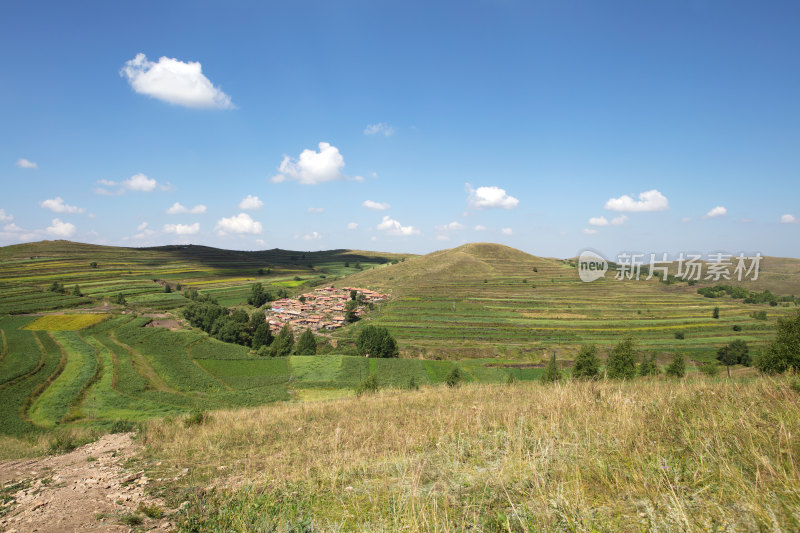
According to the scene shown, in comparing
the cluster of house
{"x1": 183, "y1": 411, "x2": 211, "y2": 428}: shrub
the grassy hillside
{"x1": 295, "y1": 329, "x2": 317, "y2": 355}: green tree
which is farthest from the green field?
{"x1": 183, "y1": 411, "x2": 211, "y2": 428}: shrub

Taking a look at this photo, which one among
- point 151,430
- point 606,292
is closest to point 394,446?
point 151,430

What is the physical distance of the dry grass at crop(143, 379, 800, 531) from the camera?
265 centimetres

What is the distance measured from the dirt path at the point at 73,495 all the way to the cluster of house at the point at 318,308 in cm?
6203

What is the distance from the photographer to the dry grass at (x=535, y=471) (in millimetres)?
2654

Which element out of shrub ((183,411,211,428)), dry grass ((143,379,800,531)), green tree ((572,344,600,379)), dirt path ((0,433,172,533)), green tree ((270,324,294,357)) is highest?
dry grass ((143,379,800,531))

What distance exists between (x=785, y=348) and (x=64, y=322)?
79669 millimetres

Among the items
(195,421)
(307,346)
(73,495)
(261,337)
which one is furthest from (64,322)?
(73,495)

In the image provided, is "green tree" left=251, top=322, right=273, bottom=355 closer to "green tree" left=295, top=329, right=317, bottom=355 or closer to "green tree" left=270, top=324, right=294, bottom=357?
"green tree" left=270, top=324, right=294, bottom=357

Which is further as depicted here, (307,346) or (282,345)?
(282,345)

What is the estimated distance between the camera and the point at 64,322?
53.1 m

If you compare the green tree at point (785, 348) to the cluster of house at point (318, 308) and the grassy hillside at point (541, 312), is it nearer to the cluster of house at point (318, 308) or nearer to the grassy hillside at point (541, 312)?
the grassy hillside at point (541, 312)

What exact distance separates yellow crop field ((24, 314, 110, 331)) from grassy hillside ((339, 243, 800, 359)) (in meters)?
40.2

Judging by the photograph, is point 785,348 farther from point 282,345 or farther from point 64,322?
point 64,322

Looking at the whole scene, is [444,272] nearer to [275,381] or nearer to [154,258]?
[275,381]
